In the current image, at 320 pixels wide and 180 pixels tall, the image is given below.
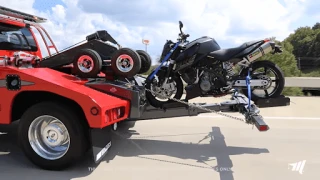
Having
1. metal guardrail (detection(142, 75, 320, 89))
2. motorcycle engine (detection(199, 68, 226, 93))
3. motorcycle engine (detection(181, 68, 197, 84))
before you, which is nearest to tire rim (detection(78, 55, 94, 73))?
motorcycle engine (detection(181, 68, 197, 84))

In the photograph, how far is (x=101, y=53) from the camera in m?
5.30

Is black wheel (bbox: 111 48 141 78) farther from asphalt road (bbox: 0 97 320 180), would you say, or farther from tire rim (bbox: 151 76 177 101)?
asphalt road (bbox: 0 97 320 180)

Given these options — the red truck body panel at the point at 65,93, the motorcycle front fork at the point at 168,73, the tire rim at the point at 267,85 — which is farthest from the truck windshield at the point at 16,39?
the tire rim at the point at 267,85

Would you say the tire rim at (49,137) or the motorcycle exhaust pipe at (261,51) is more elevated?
the motorcycle exhaust pipe at (261,51)

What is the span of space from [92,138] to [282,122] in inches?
180

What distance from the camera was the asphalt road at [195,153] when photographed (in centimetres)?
430

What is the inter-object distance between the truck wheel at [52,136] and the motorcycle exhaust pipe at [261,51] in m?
2.68

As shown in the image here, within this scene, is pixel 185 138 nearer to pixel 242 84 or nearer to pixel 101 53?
pixel 242 84

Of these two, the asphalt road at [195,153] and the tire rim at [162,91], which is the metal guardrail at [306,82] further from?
the tire rim at [162,91]

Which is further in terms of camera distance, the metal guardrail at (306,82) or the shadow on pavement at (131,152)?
the metal guardrail at (306,82)

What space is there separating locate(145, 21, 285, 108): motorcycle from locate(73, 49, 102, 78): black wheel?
3.25 ft

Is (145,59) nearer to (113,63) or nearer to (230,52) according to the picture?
(113,63)

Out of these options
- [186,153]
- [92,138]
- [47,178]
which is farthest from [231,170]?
[47,178]

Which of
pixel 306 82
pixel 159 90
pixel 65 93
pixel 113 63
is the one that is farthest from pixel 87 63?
pixel 306 82
